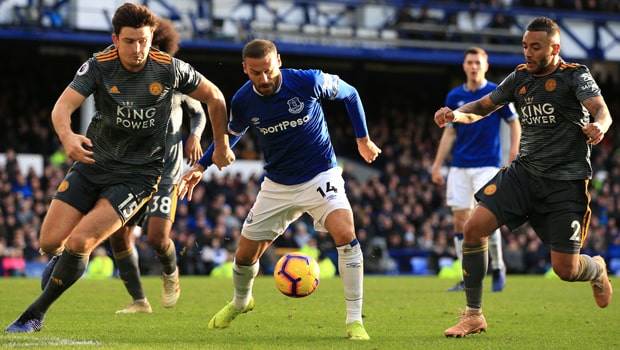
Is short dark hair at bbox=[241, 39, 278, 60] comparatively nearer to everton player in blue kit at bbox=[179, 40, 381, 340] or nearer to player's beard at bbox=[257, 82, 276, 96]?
everton player in blue kit at bbox=[179, 40, 381, 340]

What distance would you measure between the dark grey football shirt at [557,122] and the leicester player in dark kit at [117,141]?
2.36 meters

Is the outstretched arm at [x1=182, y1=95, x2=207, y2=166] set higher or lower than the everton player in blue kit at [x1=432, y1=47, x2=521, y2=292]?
higher

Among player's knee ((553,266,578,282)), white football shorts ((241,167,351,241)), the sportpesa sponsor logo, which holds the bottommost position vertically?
player's knee ((553,266,578,282))

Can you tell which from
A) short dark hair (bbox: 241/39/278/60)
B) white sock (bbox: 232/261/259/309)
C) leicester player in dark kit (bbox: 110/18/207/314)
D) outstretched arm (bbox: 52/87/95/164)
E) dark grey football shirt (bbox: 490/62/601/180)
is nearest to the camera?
outstretched arm (bbox: 52/87/95/164)

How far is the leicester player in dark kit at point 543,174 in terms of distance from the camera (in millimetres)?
7340

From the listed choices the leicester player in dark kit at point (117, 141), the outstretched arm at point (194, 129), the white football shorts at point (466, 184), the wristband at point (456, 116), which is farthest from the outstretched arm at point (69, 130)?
the white football shorts at point (466, 184)

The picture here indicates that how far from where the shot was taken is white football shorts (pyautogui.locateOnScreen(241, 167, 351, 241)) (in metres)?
7.46

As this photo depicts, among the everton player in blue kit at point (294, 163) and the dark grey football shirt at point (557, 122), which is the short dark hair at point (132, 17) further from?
the dark grey football shirt at point (557, 122)

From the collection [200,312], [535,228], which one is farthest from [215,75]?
[535,228]

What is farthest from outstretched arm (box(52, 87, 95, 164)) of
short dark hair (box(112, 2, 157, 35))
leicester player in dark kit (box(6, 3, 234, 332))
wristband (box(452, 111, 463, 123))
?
wristband (box(452, 111, 463, 123))

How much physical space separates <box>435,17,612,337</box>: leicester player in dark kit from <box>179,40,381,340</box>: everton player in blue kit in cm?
84

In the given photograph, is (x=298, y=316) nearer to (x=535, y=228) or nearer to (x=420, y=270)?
(x=535, y=228)

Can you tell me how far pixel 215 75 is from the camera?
32.4 metres

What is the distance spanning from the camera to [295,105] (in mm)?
7410
